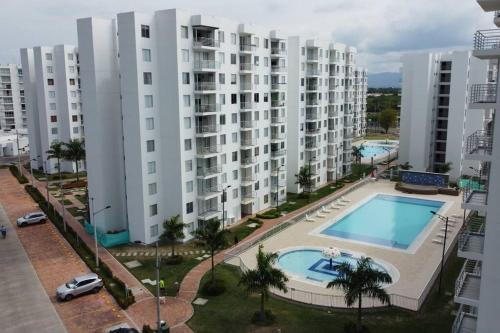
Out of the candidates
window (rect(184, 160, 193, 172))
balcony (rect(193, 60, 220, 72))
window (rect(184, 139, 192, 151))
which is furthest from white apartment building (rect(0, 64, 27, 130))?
window (rect(184, 160, 193, 172))

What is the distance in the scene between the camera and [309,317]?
34469 mm

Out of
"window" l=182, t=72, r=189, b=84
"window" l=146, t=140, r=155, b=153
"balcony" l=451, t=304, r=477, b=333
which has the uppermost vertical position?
"window" l=182, t=72, r=189, b=84

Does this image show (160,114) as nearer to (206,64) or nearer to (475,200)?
(206,64)

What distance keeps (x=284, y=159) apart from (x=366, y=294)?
1522 inches

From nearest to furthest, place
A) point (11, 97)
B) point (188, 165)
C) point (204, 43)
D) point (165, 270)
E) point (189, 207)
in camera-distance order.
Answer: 1. point (165, 270)
2. point (204, 43)
3. point (188, 165)
4. point (189, 207)
5. point (11, 97)

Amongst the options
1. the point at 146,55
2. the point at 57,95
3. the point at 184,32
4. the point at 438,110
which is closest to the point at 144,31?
the point at 146,55

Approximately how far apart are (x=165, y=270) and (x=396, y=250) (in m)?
24.9

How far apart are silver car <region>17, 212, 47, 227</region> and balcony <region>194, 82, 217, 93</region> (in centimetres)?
2738

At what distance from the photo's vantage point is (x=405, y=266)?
1752 inches

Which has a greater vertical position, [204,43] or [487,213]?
[204,43]

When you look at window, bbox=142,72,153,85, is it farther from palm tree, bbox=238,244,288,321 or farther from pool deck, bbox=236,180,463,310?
palm tree, bbox=238,244,288,321

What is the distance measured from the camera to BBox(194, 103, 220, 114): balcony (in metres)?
51.7

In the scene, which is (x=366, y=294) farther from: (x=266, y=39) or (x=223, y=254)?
(x=266, y=39)

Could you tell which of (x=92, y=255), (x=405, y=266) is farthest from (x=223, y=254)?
(x=405, y=266)
